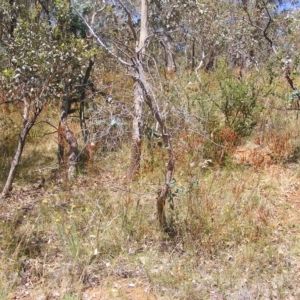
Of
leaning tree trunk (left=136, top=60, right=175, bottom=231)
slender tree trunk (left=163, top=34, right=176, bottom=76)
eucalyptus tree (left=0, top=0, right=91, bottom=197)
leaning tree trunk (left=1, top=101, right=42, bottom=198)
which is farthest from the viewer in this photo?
leaning tree trunk (left=1, top=101, right=42, bottom=198)

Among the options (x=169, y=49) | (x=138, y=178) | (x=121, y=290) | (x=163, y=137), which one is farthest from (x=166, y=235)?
(x=169, y=49)

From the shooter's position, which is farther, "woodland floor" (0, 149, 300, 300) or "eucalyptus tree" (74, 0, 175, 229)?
"eucalyptus tree" (74, 0, 175, 229)

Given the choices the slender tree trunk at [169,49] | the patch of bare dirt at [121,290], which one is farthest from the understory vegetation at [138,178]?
the slender tree trunk at [169,49]

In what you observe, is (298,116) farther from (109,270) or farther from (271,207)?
(109,270)

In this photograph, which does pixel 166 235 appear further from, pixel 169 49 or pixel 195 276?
pixel 169 49

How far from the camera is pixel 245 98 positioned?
5125 mm

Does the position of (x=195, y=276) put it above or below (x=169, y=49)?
below

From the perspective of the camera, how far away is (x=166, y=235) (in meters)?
3.36

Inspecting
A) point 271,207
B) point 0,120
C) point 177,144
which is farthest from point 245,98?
point 0,120

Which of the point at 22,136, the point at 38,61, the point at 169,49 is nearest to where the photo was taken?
the point at 38,61

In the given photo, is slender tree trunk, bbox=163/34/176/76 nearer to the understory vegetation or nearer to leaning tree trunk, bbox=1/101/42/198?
the understory vegetation

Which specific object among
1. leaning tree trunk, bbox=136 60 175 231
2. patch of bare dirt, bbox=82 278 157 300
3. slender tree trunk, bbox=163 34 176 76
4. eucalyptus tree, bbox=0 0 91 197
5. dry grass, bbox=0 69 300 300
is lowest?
patch of bare dirt, bbox=82 278 157 300

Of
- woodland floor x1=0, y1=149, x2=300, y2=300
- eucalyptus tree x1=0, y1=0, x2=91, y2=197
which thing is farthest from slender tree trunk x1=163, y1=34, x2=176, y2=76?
woodland floor x1=0, y1=149, x2=300, y2=300

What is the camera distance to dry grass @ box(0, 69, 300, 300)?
283cm
